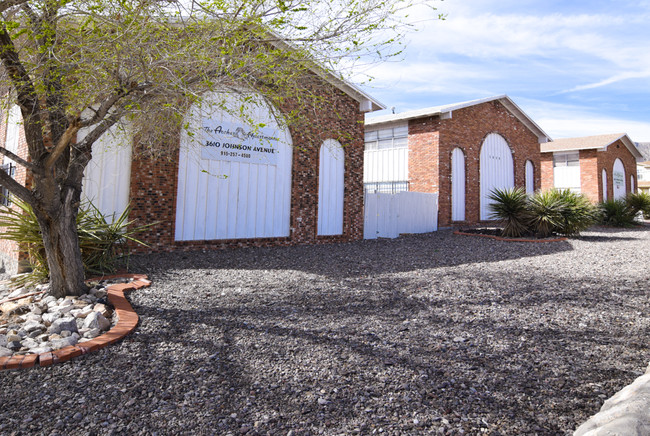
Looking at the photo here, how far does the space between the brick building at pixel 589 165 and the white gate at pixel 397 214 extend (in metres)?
15.0

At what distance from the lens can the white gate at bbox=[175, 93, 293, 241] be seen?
9.00m

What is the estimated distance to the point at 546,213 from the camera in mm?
12672

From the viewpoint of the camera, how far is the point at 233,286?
568 cm

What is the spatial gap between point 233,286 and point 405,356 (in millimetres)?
3104

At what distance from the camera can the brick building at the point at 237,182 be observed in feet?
26.3

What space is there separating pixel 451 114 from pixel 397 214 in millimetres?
4982

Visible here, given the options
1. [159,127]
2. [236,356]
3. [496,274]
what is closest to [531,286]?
[496,274]

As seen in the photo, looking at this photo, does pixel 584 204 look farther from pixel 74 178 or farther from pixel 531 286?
pixel 74 178

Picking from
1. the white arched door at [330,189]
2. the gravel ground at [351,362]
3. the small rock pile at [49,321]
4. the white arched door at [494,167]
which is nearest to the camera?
the gravel ground at [351,362]

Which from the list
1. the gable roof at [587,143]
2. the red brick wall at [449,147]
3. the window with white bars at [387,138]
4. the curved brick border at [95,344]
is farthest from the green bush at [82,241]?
the gable roof at [587,143]

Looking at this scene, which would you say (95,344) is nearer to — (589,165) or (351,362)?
(351,362)

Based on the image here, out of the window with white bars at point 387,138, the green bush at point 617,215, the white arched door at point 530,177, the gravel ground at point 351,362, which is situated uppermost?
the window with white bars at point 387,138

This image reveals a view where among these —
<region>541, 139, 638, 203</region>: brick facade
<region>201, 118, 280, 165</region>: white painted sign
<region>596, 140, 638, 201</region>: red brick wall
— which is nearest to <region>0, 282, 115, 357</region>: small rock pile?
<region>201, 118, 280, 165</region>: white painted sign

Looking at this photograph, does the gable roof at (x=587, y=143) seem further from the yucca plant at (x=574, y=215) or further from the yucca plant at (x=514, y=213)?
the yucca plant at (x=514, y=213)
